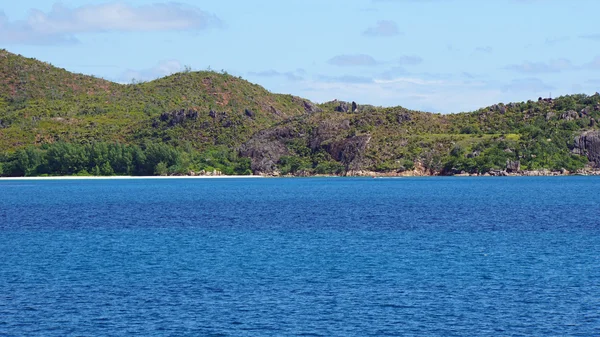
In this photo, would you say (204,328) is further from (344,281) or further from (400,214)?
(400,214)

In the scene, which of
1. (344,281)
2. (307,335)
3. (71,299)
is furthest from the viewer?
(344,281)

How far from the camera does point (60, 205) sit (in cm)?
11756

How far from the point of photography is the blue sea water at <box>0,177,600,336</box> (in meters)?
35.9

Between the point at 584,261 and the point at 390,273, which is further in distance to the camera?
the point at 584,261

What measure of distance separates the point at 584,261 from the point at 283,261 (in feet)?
63.0

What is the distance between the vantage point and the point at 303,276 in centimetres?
4778

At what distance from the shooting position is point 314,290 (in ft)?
142

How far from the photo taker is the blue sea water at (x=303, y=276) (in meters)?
35.9

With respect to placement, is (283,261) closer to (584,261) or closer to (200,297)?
(200,297)

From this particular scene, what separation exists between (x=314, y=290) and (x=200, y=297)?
6039mm

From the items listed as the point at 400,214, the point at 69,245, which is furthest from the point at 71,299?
the point at 400,214

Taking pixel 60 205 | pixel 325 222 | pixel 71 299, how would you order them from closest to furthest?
pixel 71 299
pixel 325 222
pixel 60 205

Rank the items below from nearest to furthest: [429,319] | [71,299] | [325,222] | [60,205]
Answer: [429,319] → [71,299] → [325,222] → [60,205]

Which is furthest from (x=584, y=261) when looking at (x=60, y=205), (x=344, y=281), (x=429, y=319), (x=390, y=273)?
(x=60, y=205)
